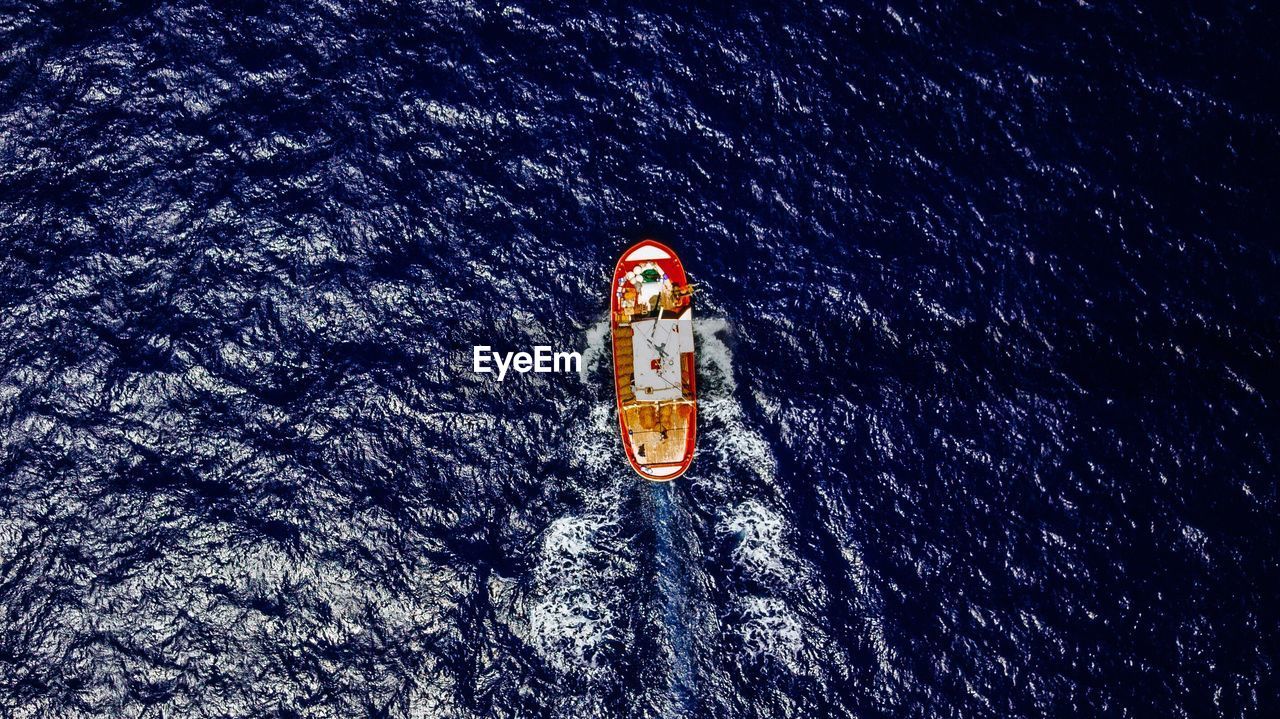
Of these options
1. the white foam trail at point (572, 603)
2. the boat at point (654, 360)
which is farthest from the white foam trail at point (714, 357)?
the white foam trail at point (572, 603)

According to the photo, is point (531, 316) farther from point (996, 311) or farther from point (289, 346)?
point (996, 311)

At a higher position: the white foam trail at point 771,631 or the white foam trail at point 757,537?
the white foam trail at point 757,537

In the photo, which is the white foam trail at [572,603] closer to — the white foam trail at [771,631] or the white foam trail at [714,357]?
the white foam trail at [771,631]

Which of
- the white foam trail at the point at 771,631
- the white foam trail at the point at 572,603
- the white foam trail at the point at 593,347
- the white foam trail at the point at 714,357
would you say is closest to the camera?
the white foam trail at the point at 572,603

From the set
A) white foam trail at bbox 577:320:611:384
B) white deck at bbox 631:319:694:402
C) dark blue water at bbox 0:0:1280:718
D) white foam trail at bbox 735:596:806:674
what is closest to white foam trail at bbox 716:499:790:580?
dark blue water at bbox 0:0:1280:718

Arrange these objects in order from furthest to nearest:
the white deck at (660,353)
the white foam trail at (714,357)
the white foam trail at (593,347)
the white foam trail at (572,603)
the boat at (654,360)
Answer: the white foam trail at (714,357), the white foam trail at (593,347), the white deck at (660,353), the boat at (654,360), the white foam trail at (572,603)

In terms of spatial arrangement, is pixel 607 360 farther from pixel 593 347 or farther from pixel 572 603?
pixel 572 603

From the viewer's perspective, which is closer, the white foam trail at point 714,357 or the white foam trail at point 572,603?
the white foam trail at point 572,603
